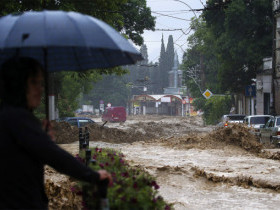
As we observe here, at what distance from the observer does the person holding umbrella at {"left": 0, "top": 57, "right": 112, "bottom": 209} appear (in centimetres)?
290

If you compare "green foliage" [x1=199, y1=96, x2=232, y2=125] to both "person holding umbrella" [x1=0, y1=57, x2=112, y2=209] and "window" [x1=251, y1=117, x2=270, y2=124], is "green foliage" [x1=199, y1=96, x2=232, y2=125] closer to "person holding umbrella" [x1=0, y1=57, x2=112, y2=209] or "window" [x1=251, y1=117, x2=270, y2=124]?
"window" [x1=251, y1=117, x2=270, y2=124]

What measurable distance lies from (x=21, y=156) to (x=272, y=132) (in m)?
20.4

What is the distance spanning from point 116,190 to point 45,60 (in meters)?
1.32

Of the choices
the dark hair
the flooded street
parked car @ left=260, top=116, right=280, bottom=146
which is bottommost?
the flooded street

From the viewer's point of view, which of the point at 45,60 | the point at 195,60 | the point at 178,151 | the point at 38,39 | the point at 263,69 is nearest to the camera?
the point at 38,39

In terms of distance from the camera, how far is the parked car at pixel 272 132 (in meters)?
21.7

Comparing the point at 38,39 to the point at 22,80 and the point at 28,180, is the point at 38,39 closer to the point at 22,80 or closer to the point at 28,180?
the point at 22,80

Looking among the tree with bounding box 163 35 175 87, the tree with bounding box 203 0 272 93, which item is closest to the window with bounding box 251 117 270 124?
the tree with bounding box 203 0 272 93

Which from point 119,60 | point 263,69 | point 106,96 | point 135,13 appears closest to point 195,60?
point 263,69

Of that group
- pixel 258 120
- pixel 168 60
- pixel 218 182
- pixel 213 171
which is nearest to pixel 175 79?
pixel 168 60

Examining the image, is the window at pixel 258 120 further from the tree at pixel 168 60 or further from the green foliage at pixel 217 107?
the tree at pixel 168 60

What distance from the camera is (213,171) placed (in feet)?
48.9

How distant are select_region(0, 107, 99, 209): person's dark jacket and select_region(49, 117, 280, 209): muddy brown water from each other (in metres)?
4.86

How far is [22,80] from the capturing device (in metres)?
3.08
